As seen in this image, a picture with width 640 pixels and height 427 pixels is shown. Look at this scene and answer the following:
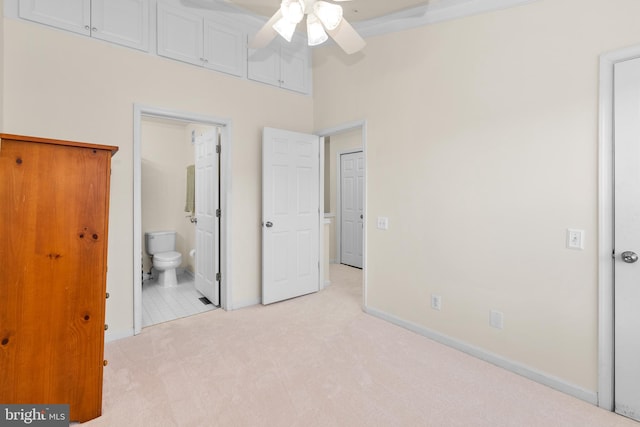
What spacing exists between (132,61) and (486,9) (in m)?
2.85

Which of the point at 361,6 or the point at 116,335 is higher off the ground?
the point at 361,6

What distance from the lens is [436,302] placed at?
2.57 meters

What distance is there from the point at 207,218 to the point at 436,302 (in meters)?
2.60

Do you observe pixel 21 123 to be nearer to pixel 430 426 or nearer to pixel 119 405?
pixel 119 405

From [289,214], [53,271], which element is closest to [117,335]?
[53,271]

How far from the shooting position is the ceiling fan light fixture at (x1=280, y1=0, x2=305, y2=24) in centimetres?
176

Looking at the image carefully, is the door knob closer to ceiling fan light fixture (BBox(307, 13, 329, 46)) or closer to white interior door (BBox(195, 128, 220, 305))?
ceiling fan light fixture (BBox(307, 13, 329, 46))

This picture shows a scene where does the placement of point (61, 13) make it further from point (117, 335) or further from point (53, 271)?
point (117, 335)

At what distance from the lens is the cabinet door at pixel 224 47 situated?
3.00 m

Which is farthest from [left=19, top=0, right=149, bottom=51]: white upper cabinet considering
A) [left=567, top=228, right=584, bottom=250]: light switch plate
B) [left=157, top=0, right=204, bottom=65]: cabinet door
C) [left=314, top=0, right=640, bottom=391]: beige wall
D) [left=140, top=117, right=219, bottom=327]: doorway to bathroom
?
[left=567, top=228, right=584, bottom=250]: light switch plate

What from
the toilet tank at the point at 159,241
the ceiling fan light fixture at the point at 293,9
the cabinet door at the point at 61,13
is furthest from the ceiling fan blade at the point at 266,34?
the toilet tank at the point at 159,241

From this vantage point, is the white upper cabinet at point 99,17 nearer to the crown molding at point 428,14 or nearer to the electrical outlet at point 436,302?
the crown molding at point 428,14

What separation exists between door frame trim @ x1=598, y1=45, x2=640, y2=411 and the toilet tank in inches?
182

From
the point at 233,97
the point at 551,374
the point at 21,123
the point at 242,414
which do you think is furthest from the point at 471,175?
the point at 21,123
